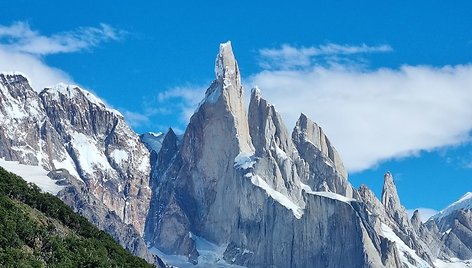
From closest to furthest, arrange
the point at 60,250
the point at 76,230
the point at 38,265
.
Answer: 1. the point at 38,265
2. the point at 60,250
3. the point at 76,230

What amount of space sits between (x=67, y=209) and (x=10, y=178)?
26.0ft

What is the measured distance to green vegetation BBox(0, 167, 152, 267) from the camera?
108 metres

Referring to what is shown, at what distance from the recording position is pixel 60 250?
366 ft

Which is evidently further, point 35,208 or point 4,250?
point 35,208

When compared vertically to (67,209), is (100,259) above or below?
below

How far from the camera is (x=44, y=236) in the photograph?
370 feet

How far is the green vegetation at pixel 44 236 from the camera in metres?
108

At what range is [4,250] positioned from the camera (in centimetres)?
10500

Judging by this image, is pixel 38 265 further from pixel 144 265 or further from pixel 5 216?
pixel 144 265

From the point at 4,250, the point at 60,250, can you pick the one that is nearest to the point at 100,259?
the point at 60,250

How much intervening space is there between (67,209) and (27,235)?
22346 millimetres

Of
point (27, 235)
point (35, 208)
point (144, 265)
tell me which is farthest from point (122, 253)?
point (27, 235)

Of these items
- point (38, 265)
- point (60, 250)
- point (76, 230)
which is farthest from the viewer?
point (76, 230)

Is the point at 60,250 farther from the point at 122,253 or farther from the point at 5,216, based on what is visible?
the point at 122,253
